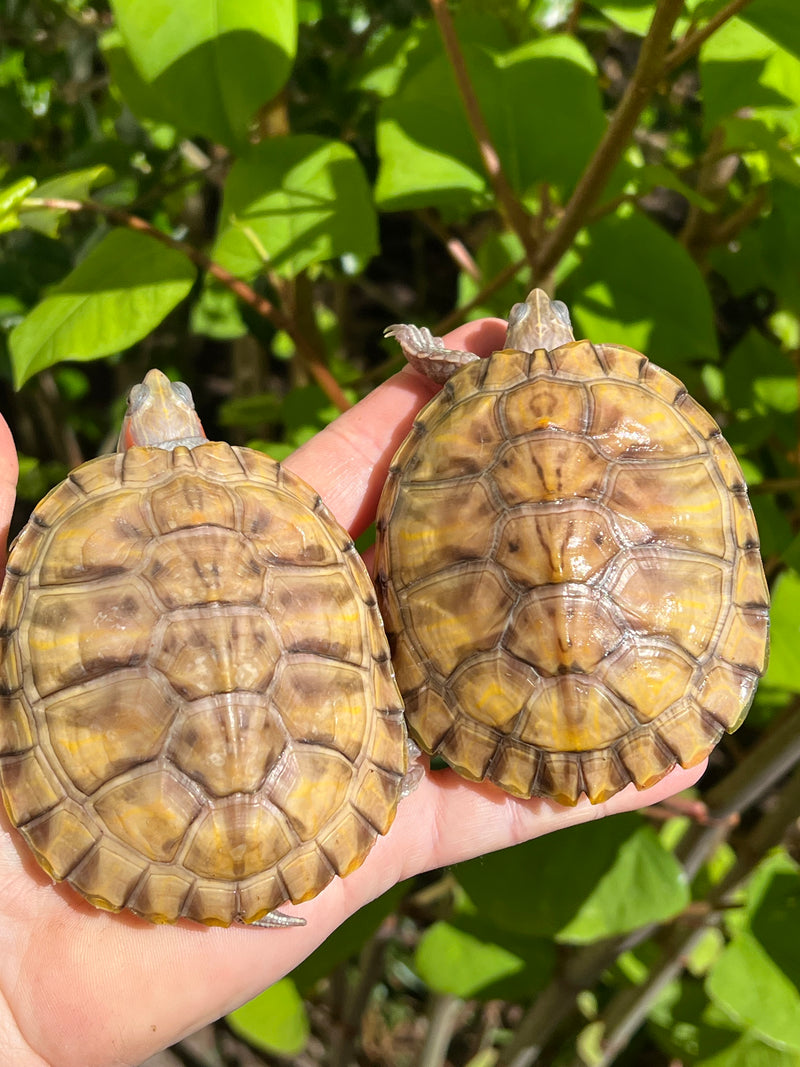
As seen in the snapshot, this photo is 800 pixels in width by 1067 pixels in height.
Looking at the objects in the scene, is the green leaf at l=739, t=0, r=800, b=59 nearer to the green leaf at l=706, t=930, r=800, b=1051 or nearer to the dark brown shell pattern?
the dark brown shell pattern

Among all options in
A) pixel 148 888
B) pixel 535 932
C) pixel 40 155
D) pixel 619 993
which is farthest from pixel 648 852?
pixel 40 155

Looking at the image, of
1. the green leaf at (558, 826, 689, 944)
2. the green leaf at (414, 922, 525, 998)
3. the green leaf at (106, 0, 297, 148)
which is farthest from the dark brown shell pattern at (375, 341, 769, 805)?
the green leaf at (106, 0, 297, 148)

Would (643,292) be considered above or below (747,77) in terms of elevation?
below

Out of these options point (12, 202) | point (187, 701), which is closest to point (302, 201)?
point (12, 202)

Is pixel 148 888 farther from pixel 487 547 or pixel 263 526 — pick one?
pixel 487 547

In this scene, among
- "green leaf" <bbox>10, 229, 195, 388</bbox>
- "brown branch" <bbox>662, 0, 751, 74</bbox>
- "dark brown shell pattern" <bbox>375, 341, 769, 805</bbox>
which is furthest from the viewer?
"dark brown shell pattern" <bbox>375, 341, 769, 805</bbox>

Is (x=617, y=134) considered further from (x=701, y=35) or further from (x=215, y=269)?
(x=215, y=269)
